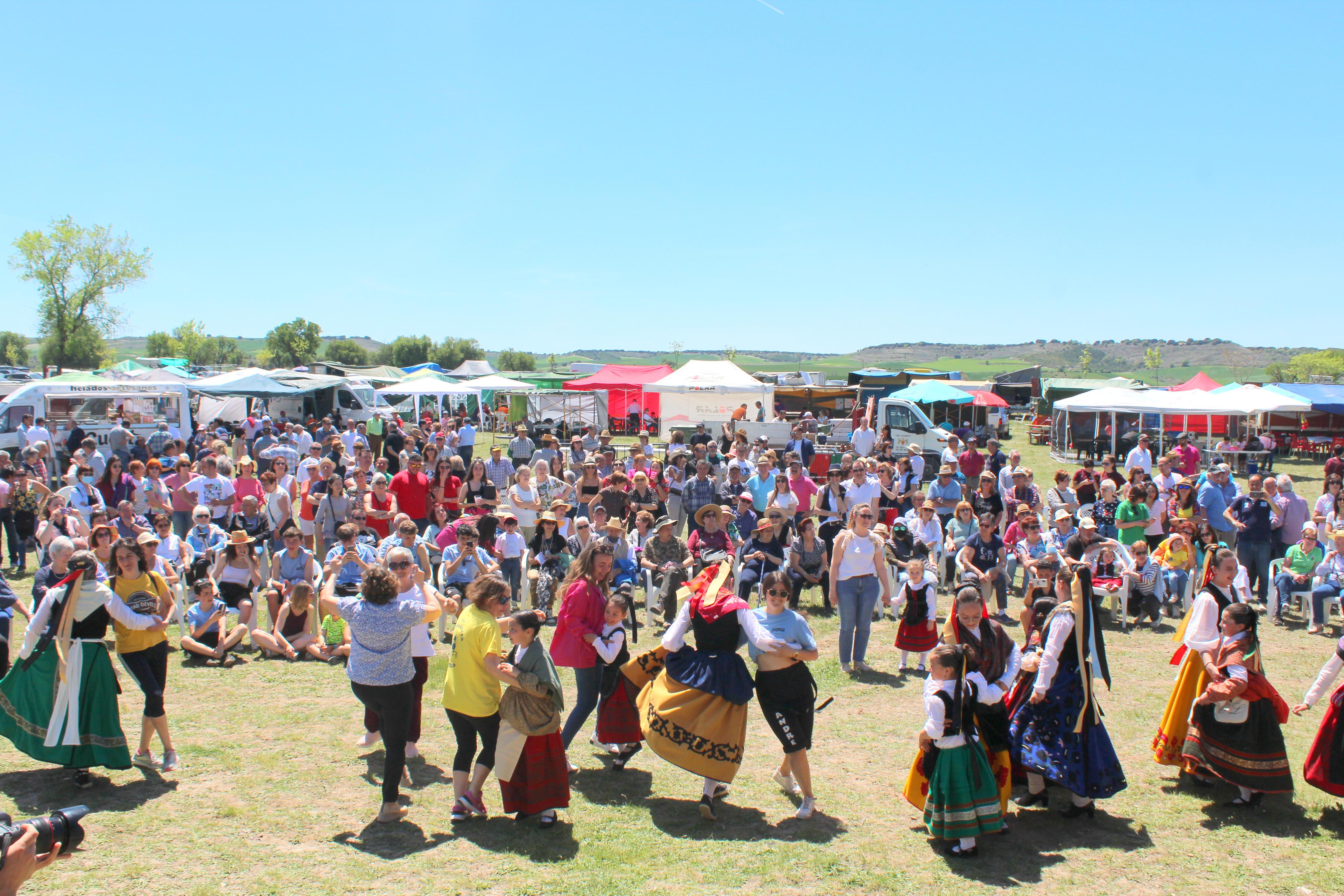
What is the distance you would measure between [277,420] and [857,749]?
77.4ft

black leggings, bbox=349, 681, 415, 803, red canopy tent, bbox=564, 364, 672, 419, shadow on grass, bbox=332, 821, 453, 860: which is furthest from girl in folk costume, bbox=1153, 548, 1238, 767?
red canopy tent, bbox=564, 364, 672, 419

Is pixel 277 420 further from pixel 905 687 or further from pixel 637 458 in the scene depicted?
pixel 905 687

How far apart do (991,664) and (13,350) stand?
12433cm

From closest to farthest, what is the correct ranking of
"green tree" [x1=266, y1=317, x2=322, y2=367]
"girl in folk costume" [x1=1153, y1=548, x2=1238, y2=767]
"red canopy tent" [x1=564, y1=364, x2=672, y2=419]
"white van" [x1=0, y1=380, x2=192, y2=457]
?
"girl in folk costume" [x1=1153, y1=548, x2=1238, y2=767] < "white van" [x1=0, y1=380, x2=192, y2=457] < "red canopy tent" [x1=564, y1=364, x2=672, y2=419] < "green tree" [x1=266, y1=317, x2=322, y2=367]

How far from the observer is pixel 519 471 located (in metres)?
9.99

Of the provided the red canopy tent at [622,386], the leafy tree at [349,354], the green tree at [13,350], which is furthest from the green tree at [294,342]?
the red canopy tent at [622,386]

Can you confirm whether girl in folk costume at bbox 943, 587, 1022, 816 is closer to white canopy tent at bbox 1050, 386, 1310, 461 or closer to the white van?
the white van

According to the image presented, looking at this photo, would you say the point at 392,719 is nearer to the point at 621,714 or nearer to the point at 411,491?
the point at 621,714

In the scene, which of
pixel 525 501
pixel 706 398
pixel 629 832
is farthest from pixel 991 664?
pixel 706 398

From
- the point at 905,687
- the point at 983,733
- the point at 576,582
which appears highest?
the point at 576,582

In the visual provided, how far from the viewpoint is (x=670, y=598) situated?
840cm

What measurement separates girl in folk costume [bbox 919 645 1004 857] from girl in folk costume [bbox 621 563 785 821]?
808mm

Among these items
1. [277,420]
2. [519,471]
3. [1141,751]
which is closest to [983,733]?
[1141,751]

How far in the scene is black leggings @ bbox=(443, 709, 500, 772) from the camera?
4.30 meters
